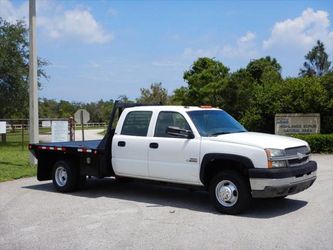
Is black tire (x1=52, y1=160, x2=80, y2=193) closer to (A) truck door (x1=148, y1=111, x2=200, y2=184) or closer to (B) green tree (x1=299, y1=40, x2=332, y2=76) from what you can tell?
(A) truck door (x1=148, y1=111, x2=200, y2=184)

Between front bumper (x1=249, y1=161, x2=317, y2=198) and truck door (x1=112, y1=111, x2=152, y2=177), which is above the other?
truck door (x1=112, y1=111, x2=152, y2=177)

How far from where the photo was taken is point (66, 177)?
10.9m

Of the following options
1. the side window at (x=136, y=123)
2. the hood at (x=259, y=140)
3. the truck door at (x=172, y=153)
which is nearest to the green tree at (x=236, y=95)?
the side window at (x=136, y=123)

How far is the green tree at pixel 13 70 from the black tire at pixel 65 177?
20.9 m

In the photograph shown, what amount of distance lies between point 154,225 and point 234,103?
26341mm

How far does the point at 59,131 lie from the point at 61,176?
10.4 metres

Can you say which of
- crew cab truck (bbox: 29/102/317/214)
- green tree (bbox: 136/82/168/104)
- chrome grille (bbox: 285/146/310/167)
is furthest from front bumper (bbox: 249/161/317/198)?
green tree (bbox: 136/82/168/104)

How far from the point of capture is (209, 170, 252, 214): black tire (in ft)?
27.1

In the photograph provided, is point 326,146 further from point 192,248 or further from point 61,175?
point 192,248

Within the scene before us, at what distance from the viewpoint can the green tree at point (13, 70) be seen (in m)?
30.6

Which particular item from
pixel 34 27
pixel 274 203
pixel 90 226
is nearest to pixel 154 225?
pixel 90 226

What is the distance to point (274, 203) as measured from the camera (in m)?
9.30

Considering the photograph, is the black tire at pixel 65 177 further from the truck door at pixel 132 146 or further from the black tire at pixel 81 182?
the truck door at pixel 132 146

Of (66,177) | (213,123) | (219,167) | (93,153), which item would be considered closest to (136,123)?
(93,153)
